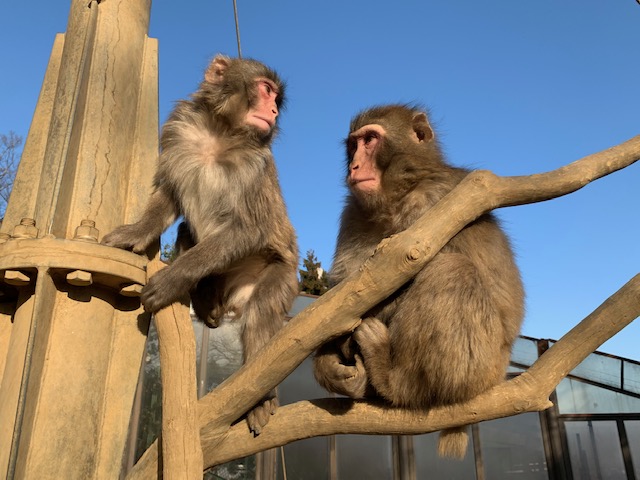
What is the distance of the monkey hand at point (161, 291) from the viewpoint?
7.50ft

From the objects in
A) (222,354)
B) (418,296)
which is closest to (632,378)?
(222,354)

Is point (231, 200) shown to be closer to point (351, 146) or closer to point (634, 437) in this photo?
point (351, 146)

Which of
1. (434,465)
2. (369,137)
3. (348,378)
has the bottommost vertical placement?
(348,378)

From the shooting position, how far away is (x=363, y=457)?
834cm

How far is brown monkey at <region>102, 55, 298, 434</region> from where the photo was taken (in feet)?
9.71

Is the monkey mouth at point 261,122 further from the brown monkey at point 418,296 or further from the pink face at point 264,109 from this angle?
the brown monkey at point 418,296

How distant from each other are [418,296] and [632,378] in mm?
8652

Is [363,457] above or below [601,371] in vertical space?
below

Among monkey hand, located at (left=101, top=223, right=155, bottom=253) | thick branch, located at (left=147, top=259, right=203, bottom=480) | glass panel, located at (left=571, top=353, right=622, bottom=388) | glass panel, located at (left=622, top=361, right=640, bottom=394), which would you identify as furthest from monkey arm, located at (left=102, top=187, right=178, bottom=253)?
glass panel, located at (left=622, top=361, right=640, bottom=394)

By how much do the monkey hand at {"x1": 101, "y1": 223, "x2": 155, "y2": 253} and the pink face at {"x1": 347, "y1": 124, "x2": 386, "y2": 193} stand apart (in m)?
1.09

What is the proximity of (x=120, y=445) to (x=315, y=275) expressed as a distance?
10.6 m

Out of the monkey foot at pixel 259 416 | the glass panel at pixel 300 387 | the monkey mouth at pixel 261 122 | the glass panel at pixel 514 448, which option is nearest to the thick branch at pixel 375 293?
the monkey foot at pixel 259 416

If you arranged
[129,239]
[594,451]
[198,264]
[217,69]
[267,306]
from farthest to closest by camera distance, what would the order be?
[594,451] < [217,69] < [267,306] < [198,264] < [129,239]

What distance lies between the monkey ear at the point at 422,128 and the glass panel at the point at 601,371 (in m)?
7.73
